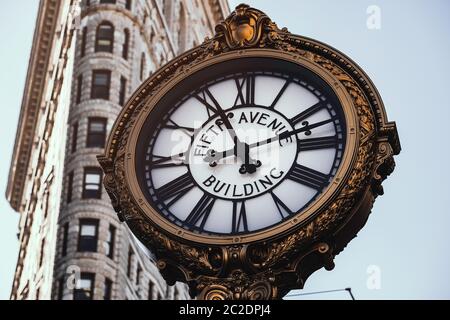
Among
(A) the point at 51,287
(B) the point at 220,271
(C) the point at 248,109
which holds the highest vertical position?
(A) the point at 51,287

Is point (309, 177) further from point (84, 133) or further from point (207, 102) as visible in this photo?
point (84, 133)

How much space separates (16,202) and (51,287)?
121 ft

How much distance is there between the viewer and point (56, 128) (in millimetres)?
71500

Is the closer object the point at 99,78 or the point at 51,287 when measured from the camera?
the point at 51,287

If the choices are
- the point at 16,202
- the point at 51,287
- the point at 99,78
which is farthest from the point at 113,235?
the point at 16,202

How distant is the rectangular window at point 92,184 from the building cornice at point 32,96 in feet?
66.1

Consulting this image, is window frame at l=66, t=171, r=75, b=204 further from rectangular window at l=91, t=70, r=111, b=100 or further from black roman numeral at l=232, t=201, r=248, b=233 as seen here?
black roman numeral at l=232, t=201, r=248, b=233

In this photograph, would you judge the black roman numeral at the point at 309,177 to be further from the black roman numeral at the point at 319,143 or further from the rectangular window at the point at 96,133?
the rectangular window at the point at 96,133

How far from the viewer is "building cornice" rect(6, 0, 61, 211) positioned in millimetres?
79125

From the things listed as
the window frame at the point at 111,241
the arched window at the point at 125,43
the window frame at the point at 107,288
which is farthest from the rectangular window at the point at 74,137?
the window frame at the point at 107,288

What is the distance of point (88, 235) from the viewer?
2323 inches

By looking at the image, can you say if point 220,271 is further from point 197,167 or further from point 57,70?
point 57,70

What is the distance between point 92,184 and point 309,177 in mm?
54392

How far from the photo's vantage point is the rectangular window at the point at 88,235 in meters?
58.5
